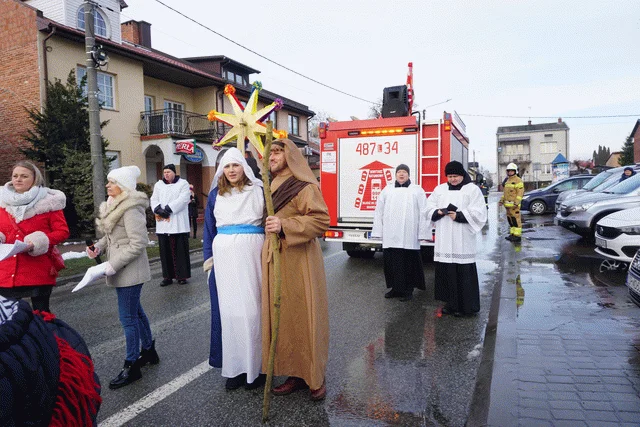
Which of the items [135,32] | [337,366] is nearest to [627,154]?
[135,32]

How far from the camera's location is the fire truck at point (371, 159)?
851 cm

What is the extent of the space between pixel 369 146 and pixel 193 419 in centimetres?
662

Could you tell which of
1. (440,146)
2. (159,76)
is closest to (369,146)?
(440,146)

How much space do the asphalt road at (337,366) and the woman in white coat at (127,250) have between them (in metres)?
0.28

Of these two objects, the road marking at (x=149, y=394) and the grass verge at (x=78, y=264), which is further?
the grass verge at (x=78, y=264)

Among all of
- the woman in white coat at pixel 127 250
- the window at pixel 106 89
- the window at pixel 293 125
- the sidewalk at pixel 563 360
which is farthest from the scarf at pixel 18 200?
the window at pixel 293 125

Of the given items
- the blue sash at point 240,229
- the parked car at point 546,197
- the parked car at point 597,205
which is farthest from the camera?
the parked car at point 546,197

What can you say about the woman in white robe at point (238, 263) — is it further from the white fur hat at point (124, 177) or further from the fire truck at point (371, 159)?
the fire truck at point (371, 159)

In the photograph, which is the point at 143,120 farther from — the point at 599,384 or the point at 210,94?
the point at 599,384

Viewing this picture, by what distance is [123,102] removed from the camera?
739 inches

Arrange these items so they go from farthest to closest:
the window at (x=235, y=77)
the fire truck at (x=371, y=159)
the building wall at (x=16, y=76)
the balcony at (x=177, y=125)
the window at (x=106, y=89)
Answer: the window at (x=235, y=77) → the balcony at (x=177, y=125) → the window at (x=106, y=89) → the building wall at (x=16, y=76) → the fire truck at (x=371, y=159)

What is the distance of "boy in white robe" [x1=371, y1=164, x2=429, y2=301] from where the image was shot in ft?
21.9

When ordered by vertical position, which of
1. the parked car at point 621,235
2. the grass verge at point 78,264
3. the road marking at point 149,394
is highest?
the parked car at point 621,235

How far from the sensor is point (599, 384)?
3.59 m
